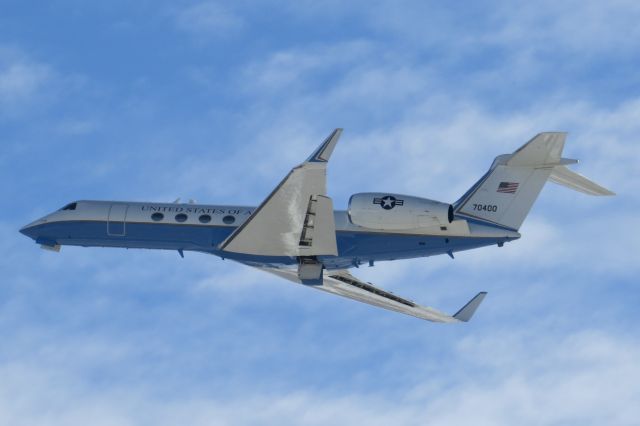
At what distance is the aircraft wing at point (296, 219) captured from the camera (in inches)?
1422

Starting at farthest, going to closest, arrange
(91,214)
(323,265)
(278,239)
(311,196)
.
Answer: (91,214) → (323,265) → (278,239) → (311,196)

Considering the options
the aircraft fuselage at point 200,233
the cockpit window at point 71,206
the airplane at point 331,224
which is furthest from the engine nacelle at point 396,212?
the cockpit window at point 71,206

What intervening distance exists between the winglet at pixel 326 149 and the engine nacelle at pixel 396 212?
5.08m

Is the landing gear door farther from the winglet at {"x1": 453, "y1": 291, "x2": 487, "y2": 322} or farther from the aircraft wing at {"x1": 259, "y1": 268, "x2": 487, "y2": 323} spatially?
the winglet at {"x1": 453, "y1": 291, "x2": 487, "y2": 322}

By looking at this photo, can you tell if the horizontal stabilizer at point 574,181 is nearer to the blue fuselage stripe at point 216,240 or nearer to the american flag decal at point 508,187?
the american flag decal at point 508,187

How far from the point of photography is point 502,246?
42781 mm

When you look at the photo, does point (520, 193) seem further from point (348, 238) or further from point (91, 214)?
point (91, 214)

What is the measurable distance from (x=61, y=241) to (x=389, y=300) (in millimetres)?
13575

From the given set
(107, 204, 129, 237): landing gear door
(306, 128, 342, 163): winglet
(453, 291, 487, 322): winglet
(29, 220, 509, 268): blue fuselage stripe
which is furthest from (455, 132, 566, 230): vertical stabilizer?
(107, 204, 129, 237): landing gear door

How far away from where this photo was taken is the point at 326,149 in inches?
1383

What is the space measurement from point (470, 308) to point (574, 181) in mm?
7893

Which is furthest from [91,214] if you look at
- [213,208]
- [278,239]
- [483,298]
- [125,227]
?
[483,298]

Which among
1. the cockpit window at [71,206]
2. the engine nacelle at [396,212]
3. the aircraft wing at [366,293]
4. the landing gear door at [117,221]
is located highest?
the cockpit window at [71,206]

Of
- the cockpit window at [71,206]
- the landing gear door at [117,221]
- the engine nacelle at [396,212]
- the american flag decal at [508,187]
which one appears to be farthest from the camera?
the cockpit window at [71,206]
